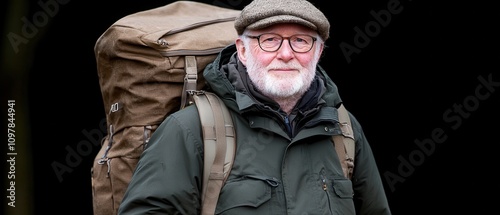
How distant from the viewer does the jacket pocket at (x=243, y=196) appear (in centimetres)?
373

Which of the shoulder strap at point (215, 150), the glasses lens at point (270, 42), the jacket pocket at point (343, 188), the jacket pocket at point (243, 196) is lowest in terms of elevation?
the jacket pocket at point (343, 188)

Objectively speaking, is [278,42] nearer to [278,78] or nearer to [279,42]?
[279,42]

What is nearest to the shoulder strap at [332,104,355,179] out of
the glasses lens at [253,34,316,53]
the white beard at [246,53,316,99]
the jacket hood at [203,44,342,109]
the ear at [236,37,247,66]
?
the jacket hood at [203,44,342,109]

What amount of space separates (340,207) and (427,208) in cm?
248

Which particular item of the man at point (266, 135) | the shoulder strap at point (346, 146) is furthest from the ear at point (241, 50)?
the shoulder strap at point (346, 146)

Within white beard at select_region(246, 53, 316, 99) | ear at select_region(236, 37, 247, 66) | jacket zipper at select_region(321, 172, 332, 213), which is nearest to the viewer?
jacket zipper at select_region(321, 172, 332, 213)

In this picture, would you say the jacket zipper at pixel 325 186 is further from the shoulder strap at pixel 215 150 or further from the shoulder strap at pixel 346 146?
the shoulder strap at pixel 215 150

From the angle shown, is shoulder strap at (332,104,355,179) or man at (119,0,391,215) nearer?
man at (119,0,391,215)

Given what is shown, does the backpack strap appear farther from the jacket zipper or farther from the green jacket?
the jacket zipper

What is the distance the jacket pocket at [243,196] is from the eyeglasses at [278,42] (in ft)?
1.86

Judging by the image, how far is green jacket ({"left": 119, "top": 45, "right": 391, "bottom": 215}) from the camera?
372cm

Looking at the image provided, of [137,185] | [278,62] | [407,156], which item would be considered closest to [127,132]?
[137,185]

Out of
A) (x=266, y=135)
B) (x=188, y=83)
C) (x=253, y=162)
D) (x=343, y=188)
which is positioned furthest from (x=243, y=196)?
(x=188, y=83)

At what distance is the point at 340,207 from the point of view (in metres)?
3.87
